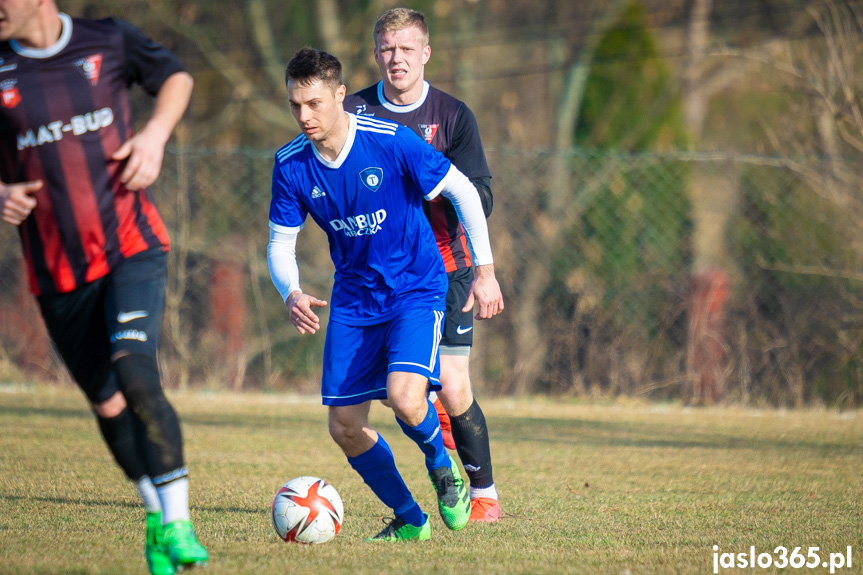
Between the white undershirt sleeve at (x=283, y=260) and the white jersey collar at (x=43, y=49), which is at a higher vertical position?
the white jersey collar at (x=43, y=49)

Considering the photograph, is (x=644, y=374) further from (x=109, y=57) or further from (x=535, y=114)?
(x=535, y=114)

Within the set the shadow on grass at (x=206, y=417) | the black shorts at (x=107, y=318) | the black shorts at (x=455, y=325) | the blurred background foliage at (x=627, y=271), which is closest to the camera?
the black shorts at (x=107, y=318)

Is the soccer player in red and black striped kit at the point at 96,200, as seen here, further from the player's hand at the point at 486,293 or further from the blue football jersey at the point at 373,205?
the player's hand at the point at 486,293

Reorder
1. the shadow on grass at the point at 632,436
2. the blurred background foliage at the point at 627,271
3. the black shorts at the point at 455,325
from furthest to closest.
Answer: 1. the blurred background foliage at the point at 627,271
2. the shadow on grass at the point at 632,436
3. the black shorts at the point at 455,325

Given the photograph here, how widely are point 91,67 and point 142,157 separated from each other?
403 mm

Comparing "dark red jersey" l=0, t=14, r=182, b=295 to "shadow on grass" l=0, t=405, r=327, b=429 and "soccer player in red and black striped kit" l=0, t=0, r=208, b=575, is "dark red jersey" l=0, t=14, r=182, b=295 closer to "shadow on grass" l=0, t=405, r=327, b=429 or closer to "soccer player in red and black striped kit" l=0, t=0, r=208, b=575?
"soccer player in red and black striped kit" l=0, t=0, r=208, b=575

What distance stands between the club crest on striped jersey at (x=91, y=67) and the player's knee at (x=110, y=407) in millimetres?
1198

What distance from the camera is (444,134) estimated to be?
5066 mm

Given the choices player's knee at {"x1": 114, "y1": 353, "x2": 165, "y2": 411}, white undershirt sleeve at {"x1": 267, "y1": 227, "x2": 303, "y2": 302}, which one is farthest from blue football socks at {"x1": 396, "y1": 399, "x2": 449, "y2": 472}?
player's knee at {"x1": 114, "y1": 353, "x2": 165, "y2": 411}

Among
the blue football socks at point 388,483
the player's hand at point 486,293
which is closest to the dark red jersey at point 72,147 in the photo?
the blue football socks at point 388,483

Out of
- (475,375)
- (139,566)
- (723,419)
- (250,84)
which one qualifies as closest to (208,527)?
(139,566)

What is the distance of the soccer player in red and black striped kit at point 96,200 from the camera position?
3312 mm

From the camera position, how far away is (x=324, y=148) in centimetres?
431

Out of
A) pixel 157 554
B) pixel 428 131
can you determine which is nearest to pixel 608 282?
pixel 428 131
